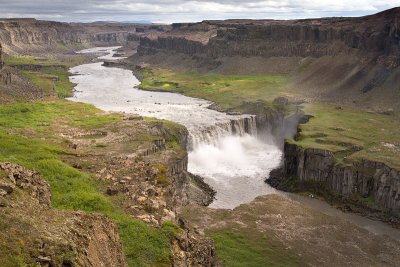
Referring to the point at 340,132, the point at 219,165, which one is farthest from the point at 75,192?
the point at 340,132

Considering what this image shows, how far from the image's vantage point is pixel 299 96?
136 m

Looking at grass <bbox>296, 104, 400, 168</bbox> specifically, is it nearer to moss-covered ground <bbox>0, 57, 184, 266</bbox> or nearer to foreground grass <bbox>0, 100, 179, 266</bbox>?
moss-covered ground <bbox>0, 57, 184, 266</bbox>

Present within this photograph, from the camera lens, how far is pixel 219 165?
83750 mm

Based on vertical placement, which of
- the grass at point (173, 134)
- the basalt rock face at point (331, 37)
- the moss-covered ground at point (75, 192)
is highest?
the basalt rock face at point (331, 37)

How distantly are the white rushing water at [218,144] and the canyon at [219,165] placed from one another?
0.40 meters

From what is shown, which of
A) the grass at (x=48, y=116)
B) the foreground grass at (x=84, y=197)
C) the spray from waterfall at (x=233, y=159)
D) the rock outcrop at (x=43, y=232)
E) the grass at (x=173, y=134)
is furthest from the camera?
the grass at (x=173, y=134)

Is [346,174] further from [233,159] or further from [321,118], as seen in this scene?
[321,118]

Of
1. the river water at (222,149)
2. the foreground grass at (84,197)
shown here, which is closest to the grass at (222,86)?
the river water at (222,149)

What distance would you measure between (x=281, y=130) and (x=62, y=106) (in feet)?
165

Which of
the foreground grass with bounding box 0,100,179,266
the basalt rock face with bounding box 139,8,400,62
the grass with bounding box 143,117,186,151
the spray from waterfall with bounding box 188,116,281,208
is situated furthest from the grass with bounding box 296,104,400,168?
the foreground grass with bounding box 0,100,179,266

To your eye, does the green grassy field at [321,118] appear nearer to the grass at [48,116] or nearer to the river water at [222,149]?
the river water at [222,149]

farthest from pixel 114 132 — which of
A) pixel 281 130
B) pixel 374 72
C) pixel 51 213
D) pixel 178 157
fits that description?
pixel 374 72

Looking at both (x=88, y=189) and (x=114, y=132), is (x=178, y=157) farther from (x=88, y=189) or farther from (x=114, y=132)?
(x=88, y=189)

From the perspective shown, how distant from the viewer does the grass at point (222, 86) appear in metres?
140
